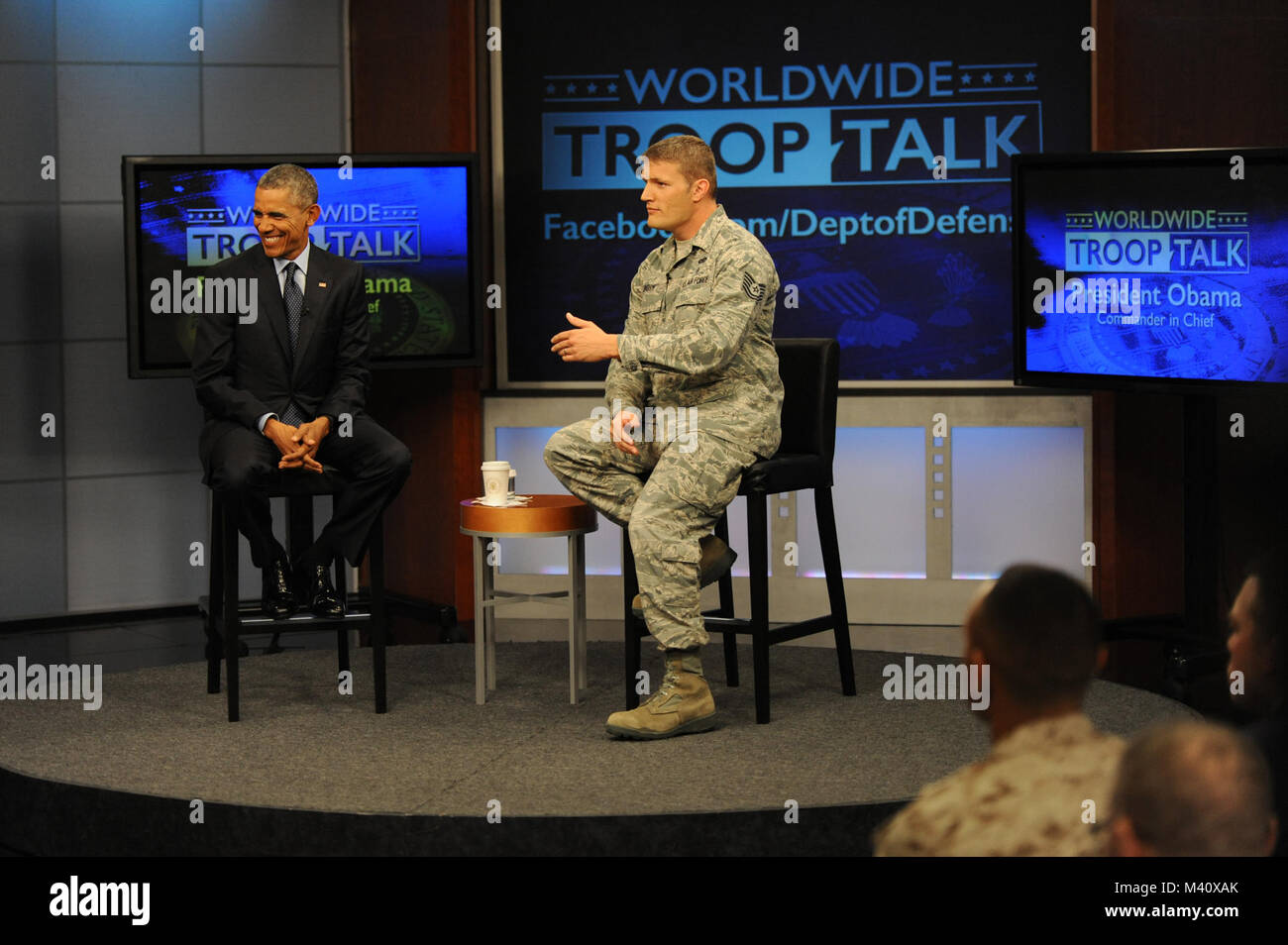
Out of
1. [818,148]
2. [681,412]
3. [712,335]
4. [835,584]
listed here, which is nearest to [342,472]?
[681,412]

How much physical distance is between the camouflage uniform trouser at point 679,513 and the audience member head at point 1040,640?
2531mm

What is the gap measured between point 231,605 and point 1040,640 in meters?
3.06

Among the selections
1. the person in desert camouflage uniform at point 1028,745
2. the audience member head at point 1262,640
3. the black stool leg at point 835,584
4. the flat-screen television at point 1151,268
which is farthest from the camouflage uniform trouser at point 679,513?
the person in desert camouflage uniform at point 1028,745

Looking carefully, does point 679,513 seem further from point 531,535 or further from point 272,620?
point 272,620

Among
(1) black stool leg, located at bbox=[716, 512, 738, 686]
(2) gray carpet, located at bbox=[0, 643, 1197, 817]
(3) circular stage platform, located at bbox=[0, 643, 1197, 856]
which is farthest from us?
(1) black stool leg, located at bbox=[716, 512, 738, 686]

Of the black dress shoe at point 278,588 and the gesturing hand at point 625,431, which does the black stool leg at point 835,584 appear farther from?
the black dress shoe at point 278,588

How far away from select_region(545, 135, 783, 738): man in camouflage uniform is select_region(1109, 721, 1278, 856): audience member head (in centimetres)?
273

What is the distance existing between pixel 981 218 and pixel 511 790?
125 inches

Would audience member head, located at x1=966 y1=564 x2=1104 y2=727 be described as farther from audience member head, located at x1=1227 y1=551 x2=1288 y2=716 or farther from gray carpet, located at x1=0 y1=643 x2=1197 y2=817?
gray carpet, located at x1=0 y1=643 x2=1197 y2=817

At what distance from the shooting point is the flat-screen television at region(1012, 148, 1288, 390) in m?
4.57

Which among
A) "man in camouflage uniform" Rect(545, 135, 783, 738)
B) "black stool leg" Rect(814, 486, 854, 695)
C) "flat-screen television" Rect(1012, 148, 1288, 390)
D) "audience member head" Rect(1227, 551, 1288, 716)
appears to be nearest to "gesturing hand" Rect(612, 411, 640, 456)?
"man in camouflage uniform" Rect(545, 135, 783, 738)

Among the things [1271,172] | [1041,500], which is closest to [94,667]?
[1041,500]

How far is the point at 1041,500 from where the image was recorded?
5.68m

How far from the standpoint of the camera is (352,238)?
554cm
